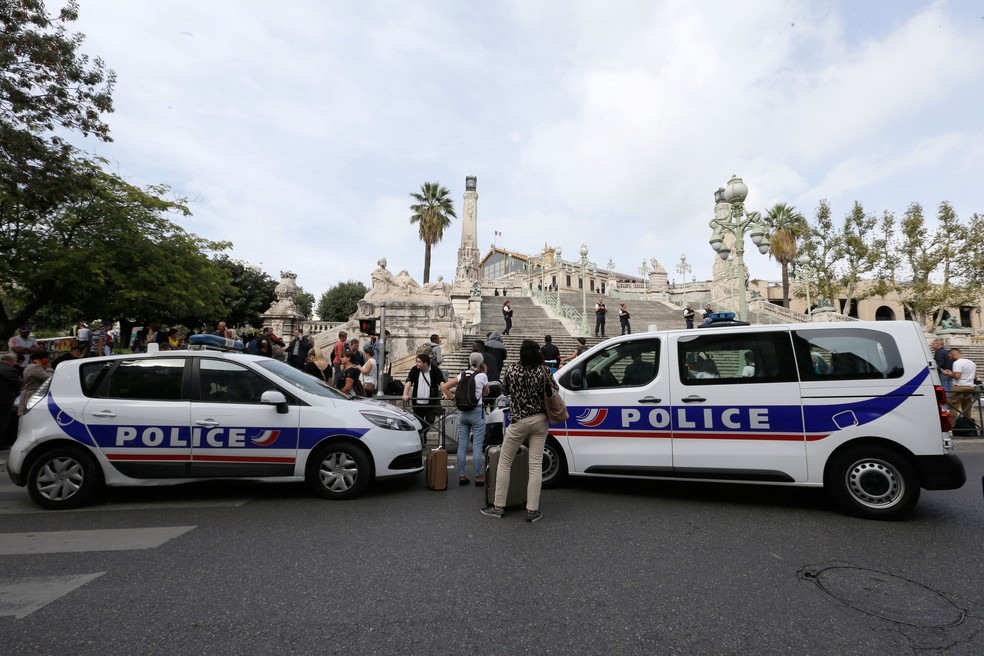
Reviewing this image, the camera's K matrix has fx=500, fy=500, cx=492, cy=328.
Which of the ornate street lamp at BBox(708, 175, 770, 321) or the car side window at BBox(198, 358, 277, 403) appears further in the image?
the ornate street lamp at BBox(708, 175, 770, 321)

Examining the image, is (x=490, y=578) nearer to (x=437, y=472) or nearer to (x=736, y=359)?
(x=437, y=472)

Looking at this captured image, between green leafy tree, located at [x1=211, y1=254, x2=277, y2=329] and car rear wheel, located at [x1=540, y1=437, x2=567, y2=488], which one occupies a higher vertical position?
green leafy tree, located at [x1=211, y1=254, x2=277, y2=329]

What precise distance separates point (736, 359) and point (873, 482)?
162 cm

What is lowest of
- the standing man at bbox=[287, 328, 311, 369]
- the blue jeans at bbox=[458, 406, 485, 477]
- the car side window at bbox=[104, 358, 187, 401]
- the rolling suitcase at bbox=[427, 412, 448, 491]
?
the rolling suitcase at bbox=[427, 412, 448, 491]

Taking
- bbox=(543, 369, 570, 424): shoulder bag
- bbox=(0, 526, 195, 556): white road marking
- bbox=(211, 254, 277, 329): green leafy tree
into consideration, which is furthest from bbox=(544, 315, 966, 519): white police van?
bbox=(211, 254, 277, 329): green leafy tree

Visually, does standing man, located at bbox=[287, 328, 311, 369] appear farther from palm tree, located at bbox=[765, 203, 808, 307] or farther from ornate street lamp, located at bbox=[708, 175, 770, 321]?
palm tree, located at bbox=[765, 203, 808, 307]

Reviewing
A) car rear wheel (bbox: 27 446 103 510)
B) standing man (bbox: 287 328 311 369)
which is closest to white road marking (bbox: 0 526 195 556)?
car rear wheel (bbox: 27 446 103 510)

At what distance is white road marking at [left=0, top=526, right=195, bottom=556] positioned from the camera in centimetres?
406

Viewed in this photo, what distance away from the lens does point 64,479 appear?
5359 millimetres

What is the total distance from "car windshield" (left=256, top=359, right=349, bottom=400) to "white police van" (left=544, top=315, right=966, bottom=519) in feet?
8.89

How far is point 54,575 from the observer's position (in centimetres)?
354

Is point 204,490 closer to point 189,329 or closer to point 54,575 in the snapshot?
point 54,575

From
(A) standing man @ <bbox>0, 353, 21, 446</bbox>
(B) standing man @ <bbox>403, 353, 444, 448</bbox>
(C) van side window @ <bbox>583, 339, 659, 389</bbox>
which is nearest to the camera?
(C) van side window @ <bbox>583, 339, 659, 389</bbox>

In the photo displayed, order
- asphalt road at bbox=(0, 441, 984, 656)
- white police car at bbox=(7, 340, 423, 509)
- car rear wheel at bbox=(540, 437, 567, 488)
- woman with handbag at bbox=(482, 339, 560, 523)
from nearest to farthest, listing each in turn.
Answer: asphalt road at bbox=(0, 441, 984, 656) → woman with handbag at bbox=(482, 339, 560, 523) → white police car at bbox=(7, 340, 423, 509) → car rear wheel at bbox=(540, 437, 567, 488)
